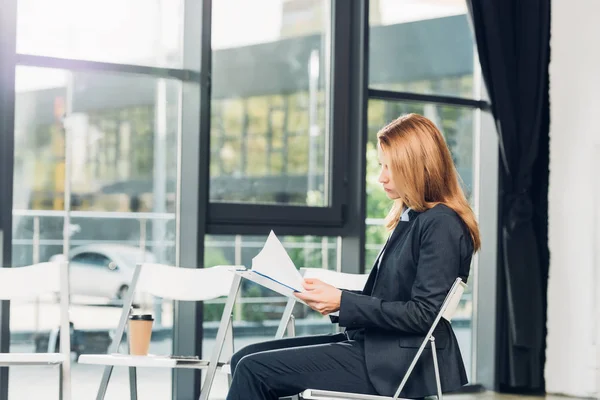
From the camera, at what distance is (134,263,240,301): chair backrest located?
3.63 metres

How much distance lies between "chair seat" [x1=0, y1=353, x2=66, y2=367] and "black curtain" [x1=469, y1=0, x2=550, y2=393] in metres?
2.85

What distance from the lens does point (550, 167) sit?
17.7ft

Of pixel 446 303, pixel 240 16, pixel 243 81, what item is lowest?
pixel 446 303

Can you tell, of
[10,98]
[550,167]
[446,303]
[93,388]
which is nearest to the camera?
[446,303]

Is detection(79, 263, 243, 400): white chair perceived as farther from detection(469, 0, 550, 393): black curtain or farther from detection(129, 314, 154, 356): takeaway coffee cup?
detection(469, 0, 550, 393): black curtain

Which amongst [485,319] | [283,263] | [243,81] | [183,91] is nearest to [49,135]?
[183,91]

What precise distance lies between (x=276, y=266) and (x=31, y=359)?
3.36ft

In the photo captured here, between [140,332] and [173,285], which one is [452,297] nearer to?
[140,332]

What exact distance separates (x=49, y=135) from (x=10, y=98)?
27 cm

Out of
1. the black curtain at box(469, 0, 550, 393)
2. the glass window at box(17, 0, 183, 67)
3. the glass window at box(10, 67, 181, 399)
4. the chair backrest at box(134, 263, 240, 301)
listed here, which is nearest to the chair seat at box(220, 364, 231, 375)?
the chair backrest at box(134, 263, 240, 301)

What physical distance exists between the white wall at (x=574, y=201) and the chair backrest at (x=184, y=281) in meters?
2.43

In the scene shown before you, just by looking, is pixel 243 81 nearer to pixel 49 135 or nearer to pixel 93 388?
pixel 49 135

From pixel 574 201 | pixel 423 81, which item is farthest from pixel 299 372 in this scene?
pixel 574 201

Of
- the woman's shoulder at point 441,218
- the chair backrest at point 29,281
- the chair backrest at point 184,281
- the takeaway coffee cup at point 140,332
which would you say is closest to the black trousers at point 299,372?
the woman's shoulder at point 441,218
